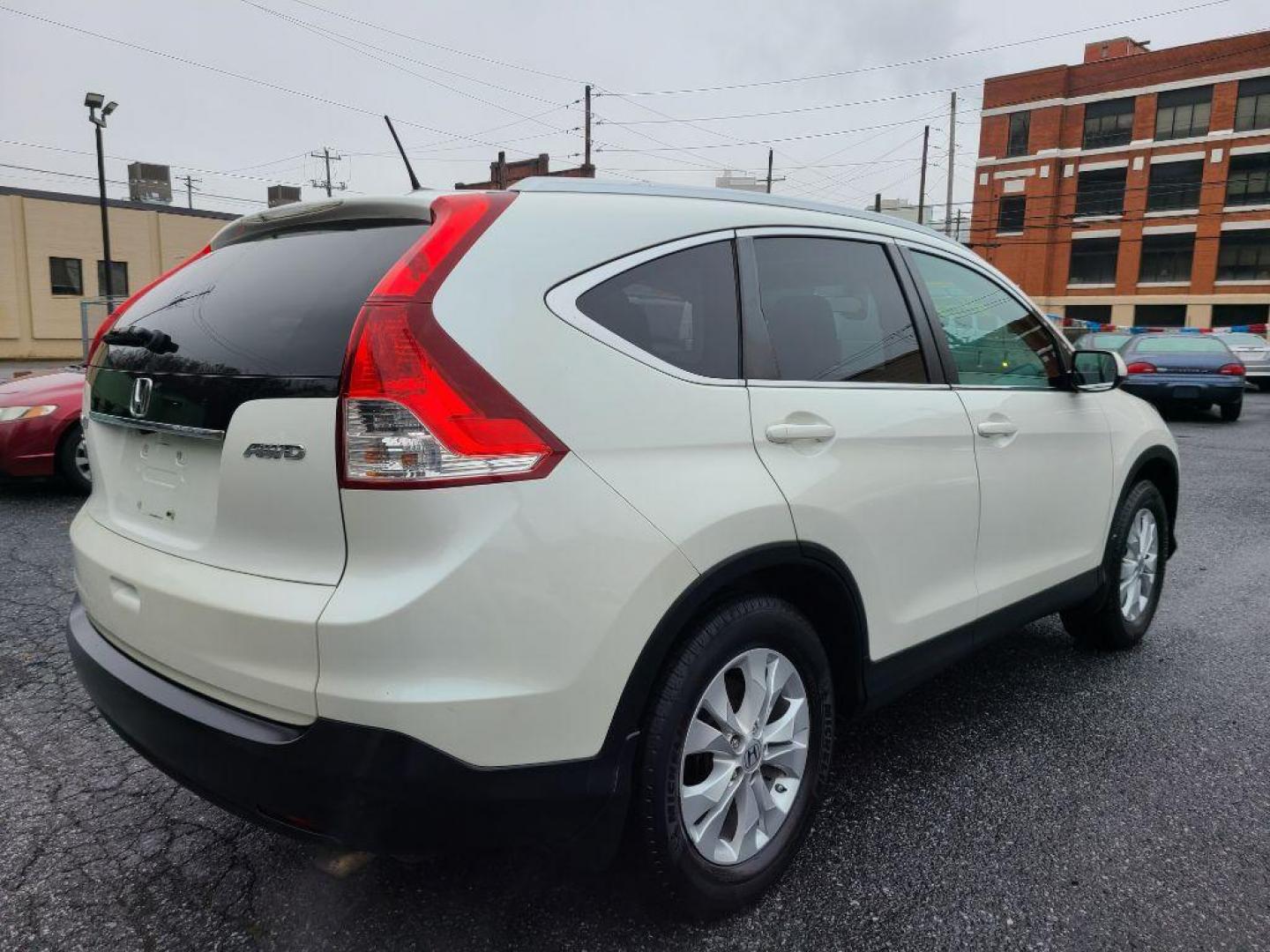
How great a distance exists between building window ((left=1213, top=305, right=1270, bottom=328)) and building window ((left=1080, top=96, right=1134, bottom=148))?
9884 millimetres

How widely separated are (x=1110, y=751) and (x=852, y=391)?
5.57 ft

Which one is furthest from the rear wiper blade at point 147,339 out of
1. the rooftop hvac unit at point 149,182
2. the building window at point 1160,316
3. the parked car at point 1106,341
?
the building window at point 1160,316

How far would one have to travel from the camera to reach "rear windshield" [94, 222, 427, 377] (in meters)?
1.77

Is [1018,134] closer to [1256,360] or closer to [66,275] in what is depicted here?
[1256,360]

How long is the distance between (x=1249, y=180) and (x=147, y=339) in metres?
51.4

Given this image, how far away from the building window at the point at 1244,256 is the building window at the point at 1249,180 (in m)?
1.56

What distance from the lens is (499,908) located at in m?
2.20

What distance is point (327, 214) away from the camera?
2.08m

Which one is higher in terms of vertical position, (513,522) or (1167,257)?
(1167,257)

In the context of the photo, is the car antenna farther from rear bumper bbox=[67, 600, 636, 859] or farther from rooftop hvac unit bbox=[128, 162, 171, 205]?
rooftop hvac unit bbox=[128, 162, 171, 205]

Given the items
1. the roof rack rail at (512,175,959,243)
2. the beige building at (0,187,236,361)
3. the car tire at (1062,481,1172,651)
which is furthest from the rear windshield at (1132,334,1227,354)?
the beige building at (0,187,236,361)

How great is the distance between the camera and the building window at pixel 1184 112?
42906 mm

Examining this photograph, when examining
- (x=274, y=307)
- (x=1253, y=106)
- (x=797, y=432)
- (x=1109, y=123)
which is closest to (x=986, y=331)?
(x=797, y=432)

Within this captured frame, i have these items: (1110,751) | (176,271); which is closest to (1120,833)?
(1110,751)
